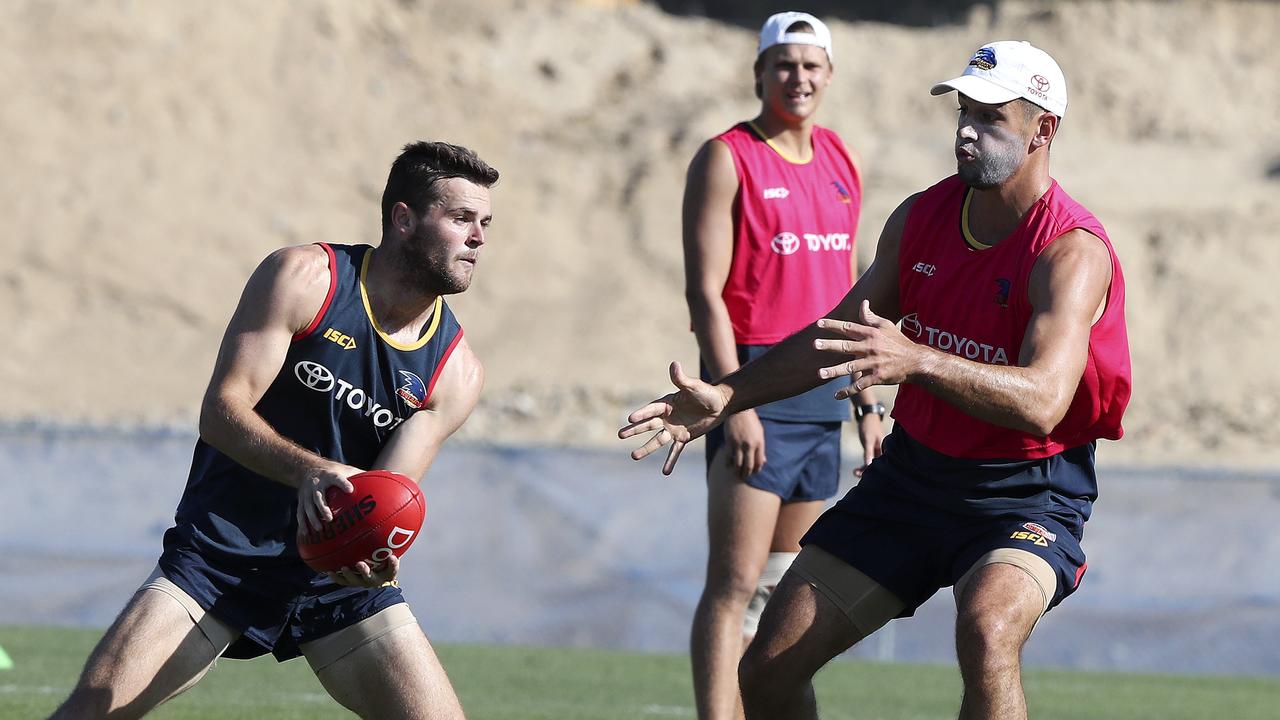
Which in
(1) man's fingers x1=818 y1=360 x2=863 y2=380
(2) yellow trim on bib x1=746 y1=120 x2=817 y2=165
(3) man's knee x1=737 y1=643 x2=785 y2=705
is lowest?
(3) man's knee x1=737 y1=643 x2=785 y2=705

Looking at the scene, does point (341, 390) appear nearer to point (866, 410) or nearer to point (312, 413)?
point (312, 413)

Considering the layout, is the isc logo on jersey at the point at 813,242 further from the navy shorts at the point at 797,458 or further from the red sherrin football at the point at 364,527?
the red sherrin football at the point at 364,527

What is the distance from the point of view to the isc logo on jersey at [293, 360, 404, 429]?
4.95 meters

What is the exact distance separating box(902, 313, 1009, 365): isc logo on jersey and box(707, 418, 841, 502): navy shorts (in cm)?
138

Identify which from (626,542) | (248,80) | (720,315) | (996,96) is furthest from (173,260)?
(996,96)

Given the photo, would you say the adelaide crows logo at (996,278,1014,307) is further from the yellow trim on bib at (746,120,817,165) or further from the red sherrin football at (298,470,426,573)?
the yellow trim on bib at (746,120,817,165)

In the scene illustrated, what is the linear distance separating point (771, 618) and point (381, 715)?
3.80 ft

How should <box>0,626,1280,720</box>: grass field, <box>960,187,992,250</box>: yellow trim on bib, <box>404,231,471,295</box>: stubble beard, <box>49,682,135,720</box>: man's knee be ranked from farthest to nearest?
<box>0,626,1280,720</box>: grass field
<box>404,231,471,295</box>: stubble beard
<box>960,187,992,250</box>: yellow trim on bib
<box>49,682,135,720</box>: man's knee

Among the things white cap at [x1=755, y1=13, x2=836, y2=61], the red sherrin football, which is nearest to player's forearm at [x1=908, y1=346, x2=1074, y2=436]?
the red sherrin football

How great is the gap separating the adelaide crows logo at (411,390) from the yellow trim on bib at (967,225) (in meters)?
1.66

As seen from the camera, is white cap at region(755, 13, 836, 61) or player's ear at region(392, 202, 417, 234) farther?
white cap at region(755, 13, 836, 61)

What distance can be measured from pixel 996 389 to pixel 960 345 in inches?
Result: 22.6

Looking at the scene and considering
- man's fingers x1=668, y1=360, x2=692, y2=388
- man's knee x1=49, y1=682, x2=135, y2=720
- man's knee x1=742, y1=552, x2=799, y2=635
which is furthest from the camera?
man's knee x1=742, y1=552, x2=799, y2=635

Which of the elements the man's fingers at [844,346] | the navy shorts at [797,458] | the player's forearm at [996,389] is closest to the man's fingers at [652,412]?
the man's fingers at [844,346]
